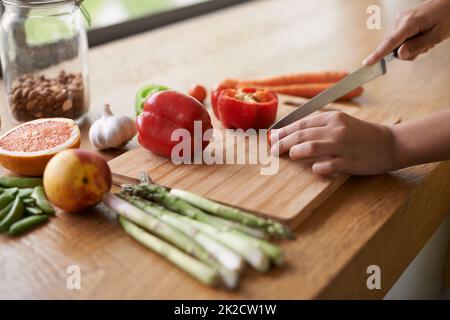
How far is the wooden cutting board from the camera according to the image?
89 cm

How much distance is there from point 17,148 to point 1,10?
730mm

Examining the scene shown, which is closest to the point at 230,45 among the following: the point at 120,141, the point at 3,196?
the point at 120,141

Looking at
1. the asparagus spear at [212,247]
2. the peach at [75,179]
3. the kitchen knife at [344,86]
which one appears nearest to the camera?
the asparagus spear at [212,247]

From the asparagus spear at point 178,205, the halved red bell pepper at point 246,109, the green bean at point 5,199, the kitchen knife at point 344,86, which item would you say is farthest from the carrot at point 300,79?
the green bean at point 5,199

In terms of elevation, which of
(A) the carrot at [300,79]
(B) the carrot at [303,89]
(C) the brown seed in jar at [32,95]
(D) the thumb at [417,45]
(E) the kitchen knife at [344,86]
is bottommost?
(B) the carrot at [303,89]

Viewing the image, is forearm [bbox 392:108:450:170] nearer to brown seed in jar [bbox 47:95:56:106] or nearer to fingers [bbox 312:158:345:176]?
fingers [bbox 312:158:345:176]

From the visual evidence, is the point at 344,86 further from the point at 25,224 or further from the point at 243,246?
the point at 25,224

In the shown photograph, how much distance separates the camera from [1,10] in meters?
1.60

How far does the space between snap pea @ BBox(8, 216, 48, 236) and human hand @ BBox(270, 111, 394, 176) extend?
440 mm

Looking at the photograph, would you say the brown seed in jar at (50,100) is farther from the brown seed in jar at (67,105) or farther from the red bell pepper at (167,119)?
the red bell pepper at (167,119)

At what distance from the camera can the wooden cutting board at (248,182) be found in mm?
894

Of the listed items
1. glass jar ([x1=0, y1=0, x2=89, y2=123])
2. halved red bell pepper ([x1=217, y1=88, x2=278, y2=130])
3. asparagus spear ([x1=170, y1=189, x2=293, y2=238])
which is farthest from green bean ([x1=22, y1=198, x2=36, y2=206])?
halved red bell pepper ([x1=217, y1=88, x2=278, y2=130])

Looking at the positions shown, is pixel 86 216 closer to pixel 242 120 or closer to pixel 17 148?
pixel 17 148

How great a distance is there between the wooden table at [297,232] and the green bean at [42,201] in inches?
1.0
